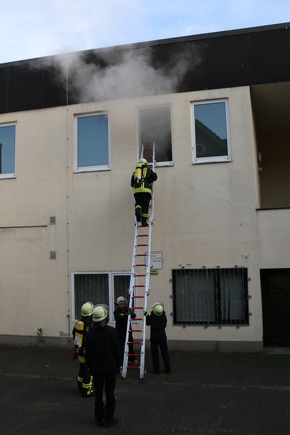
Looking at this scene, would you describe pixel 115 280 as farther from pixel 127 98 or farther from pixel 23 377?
pixel 127 98

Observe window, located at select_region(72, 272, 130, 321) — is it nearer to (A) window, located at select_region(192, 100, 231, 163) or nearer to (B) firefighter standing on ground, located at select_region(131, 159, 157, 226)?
(B) firefighter standing on ground, located at select_region(131, 159, 157, 226)

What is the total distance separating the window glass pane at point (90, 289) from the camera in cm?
979

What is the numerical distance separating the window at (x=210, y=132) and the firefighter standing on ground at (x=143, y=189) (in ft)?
4.49

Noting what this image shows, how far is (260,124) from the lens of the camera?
11562 mm

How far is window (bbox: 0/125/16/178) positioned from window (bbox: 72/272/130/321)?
3121mm

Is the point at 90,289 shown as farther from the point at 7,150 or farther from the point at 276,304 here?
the point at 276,304

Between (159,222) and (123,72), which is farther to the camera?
(123,72)

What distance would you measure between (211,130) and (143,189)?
2274mm

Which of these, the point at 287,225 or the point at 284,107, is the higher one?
the point at 284,107

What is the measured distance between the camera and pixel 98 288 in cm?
982

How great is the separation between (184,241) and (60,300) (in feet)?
10.3

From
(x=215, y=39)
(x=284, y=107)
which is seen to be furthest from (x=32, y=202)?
(x=284, y=107)

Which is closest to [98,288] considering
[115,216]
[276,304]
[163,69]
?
[115,216]

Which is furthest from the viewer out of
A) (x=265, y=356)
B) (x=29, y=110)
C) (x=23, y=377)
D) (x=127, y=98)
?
(x=29, y=110)
